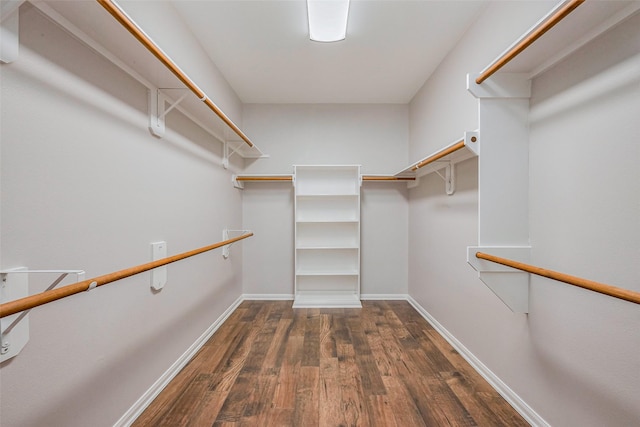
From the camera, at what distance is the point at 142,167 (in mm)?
1382

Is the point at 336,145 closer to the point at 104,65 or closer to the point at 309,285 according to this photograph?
the point at 309,285

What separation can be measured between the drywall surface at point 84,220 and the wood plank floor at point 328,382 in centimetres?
26

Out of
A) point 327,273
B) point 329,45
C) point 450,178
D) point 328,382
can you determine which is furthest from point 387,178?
point 328,382

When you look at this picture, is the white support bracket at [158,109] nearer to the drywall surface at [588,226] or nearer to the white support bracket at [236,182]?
the white support bracket at [236,182]

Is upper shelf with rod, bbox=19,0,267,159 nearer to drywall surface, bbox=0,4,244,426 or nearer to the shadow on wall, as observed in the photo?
drywall surface, bbox=0,4,244,426

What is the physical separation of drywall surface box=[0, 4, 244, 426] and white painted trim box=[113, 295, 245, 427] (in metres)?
0.04

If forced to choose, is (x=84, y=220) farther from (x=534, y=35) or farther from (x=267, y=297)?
(x=267, y=297)

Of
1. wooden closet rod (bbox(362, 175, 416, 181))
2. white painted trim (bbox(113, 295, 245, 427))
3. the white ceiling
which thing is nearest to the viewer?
white painted trim (bbox(113, 295, 245, 427))

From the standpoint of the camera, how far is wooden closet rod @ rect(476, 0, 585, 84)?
0.84m

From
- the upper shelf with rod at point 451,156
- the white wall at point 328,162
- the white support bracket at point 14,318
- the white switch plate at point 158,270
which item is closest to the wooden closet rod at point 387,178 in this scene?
the upper shelf with rod at point 451,156

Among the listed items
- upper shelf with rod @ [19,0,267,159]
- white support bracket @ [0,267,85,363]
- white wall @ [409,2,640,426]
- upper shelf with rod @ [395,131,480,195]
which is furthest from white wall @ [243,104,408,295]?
white support bracket @ [0,267,85,363]

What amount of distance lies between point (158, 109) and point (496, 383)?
94.2 inches

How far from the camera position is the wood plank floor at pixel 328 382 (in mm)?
1359

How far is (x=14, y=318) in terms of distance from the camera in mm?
790
